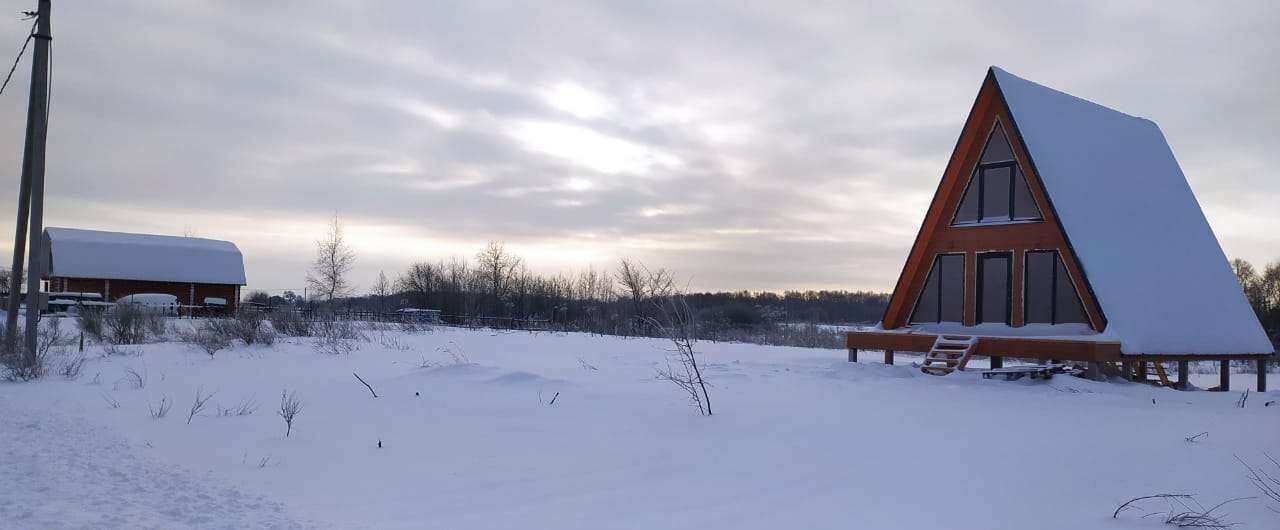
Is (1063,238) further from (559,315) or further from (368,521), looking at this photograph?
(559,315)

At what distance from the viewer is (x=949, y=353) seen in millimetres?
15562

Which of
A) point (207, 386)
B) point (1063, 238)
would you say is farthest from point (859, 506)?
point (1063, 238)

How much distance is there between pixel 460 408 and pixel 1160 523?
267 inches

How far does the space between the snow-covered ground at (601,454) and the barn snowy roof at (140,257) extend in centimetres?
3359

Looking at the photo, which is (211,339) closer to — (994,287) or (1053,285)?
(994,287)

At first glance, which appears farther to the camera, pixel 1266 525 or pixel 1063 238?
pixel 1063 238

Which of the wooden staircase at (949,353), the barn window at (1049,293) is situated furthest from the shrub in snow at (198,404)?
the barn window at (1049,293)

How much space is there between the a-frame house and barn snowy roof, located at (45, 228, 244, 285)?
3763 centimetres

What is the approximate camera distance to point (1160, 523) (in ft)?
17.9

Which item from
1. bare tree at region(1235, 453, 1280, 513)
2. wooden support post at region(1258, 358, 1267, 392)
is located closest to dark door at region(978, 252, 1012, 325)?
wooden support post at region(1258, 358, 1267, 392)

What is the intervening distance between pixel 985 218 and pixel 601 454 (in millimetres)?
11944

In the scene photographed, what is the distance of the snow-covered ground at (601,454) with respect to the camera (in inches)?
221

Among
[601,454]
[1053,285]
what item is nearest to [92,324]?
[601,454]

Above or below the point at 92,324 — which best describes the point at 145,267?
above
